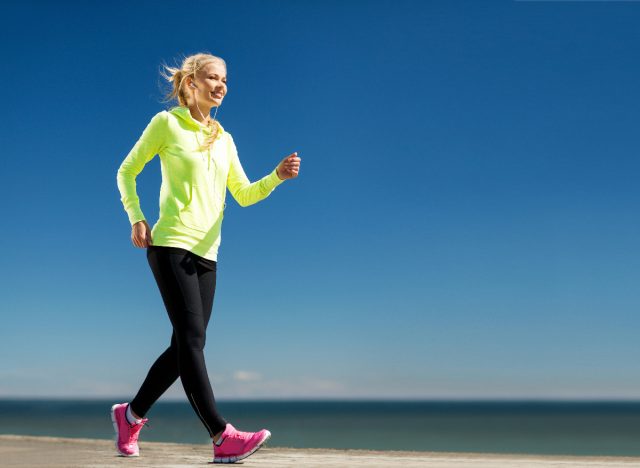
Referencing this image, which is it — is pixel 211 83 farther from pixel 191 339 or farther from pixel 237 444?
pixel 237 444

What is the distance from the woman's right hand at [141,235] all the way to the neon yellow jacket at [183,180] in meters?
0.03

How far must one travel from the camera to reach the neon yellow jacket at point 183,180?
160 inches

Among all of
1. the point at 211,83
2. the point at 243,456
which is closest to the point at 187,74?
the point at 211,83

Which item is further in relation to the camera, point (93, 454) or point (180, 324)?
point (93, 454)

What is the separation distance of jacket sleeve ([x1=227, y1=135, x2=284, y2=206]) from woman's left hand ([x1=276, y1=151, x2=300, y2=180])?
0.31 ft

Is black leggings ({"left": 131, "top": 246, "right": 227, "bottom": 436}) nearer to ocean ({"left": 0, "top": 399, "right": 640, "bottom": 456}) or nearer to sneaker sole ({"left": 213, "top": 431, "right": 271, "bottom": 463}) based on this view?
sneaker sole ({"left": 213, "top": 431, "right": 271, "bottom": 463})

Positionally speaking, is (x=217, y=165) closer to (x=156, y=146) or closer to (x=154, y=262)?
(x=156, y=146)

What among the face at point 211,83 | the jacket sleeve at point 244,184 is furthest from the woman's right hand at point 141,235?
the face at point 211,83

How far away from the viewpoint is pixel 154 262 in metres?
4.05

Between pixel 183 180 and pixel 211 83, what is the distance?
0.62 metres

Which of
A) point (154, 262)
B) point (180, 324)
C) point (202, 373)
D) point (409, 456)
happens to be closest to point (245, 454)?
point (202, 373)

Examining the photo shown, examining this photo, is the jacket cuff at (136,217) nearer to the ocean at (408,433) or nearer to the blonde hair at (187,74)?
the blonde hair at (187,74)

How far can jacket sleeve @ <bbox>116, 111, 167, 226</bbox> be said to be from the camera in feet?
13.7

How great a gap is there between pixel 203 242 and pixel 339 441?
40477 mm
